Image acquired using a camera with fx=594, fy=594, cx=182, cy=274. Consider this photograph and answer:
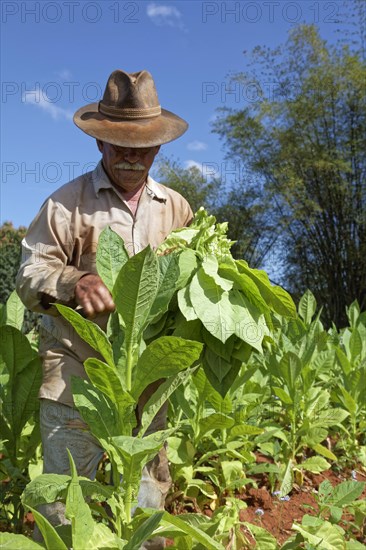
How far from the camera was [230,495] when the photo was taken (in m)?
2.71

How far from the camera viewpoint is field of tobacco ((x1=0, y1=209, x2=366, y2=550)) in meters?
1.47

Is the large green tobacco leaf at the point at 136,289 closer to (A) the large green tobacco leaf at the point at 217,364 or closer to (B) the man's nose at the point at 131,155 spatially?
(A) the large green tobacco leaf at the point at 217,364

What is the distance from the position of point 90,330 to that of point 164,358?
199 millimetres

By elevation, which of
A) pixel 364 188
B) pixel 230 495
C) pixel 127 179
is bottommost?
pixel 230 495

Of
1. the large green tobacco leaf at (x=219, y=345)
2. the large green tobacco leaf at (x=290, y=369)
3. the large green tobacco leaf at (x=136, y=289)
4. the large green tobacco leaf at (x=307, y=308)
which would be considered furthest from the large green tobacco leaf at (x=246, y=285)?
the large green tobacco leaf at (x=307, y=308)

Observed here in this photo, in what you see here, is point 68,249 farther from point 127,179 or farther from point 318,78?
point 318,78

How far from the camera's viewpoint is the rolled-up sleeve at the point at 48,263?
5.80ft

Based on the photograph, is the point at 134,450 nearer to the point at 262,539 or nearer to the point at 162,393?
the point at 162,393

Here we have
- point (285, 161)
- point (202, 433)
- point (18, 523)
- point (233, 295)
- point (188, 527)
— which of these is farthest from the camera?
point (285, 161)

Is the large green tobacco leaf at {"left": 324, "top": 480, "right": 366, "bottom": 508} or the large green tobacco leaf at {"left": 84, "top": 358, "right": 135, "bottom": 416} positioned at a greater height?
the large green tobacco leaf at {"left": 84, "top": 358, "right": 135, "bottom": 416}

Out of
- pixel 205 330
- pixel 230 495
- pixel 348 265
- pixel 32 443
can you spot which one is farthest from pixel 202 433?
pixel 348 265

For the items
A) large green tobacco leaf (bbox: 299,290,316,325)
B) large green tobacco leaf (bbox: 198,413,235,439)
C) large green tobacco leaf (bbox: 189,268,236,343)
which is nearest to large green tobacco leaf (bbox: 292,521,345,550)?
large green tobacco leaf (bbox: 198,413,235,439)

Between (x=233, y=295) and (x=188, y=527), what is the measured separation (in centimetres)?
61

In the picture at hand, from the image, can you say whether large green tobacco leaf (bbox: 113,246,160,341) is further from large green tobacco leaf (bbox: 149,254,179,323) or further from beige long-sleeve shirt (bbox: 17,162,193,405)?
beige long-sleeve shirt (bbox: 17,162,193,405)
